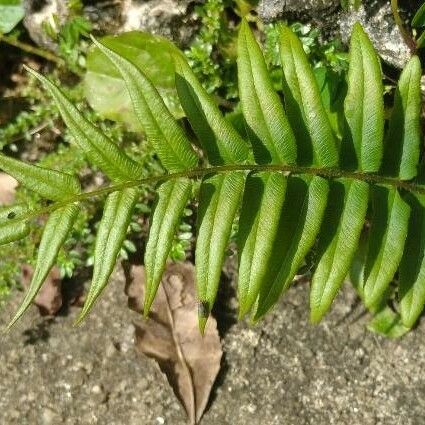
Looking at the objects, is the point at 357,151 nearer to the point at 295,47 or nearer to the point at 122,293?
the point at 295,47

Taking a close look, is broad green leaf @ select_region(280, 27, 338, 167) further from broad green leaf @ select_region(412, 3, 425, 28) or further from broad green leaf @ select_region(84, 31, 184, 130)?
broad green leaf @ select_region(84, 31, 184, 130)

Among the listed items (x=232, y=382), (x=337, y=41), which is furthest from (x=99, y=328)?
(x=337, y=41)

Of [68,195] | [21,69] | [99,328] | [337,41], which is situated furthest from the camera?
[21,69]

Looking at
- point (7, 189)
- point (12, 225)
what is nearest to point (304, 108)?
point (12, 225)

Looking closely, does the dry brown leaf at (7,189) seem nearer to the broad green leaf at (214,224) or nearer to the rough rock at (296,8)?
the rough rock at (296,8)

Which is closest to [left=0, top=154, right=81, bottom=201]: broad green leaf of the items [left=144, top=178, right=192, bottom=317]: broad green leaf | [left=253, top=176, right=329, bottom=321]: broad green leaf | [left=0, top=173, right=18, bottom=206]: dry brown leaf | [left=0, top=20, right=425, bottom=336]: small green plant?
[left=0, top=20, right=425, bottom=336]: small green plant

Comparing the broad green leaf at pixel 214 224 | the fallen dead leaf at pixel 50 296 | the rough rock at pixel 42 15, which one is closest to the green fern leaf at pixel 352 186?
the broad green leaf at pixel 214 224
